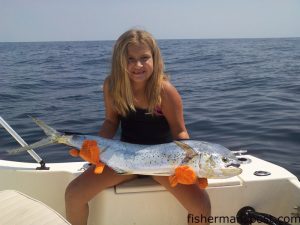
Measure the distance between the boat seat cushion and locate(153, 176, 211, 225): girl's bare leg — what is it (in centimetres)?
117

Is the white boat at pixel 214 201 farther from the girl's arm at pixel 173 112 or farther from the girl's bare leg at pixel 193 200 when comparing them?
the girl's arm at pixel 173 112

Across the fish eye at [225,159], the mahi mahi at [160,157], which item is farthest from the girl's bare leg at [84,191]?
the fish eye at [225,159]

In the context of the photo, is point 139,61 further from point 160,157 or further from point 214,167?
point 214,167

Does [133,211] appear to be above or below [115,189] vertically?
below

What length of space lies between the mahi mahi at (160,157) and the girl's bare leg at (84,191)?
0.16m

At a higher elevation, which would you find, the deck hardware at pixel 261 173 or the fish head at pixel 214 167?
the fish head at pixel 214 167

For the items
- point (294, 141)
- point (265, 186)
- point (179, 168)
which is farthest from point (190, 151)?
point (294, 141)

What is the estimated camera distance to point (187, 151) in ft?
8.55

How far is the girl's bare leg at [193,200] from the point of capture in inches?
107

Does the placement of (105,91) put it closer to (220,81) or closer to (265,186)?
(265,186)

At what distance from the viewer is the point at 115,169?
2.77 m

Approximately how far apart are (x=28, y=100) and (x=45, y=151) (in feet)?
16.9

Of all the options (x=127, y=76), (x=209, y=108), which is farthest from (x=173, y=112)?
(x=209, y=108)

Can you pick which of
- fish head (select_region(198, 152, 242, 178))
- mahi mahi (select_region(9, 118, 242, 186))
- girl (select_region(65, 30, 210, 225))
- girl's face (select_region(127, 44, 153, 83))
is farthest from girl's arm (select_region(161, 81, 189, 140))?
fish head (select_region(198, 152, 242, 178))
